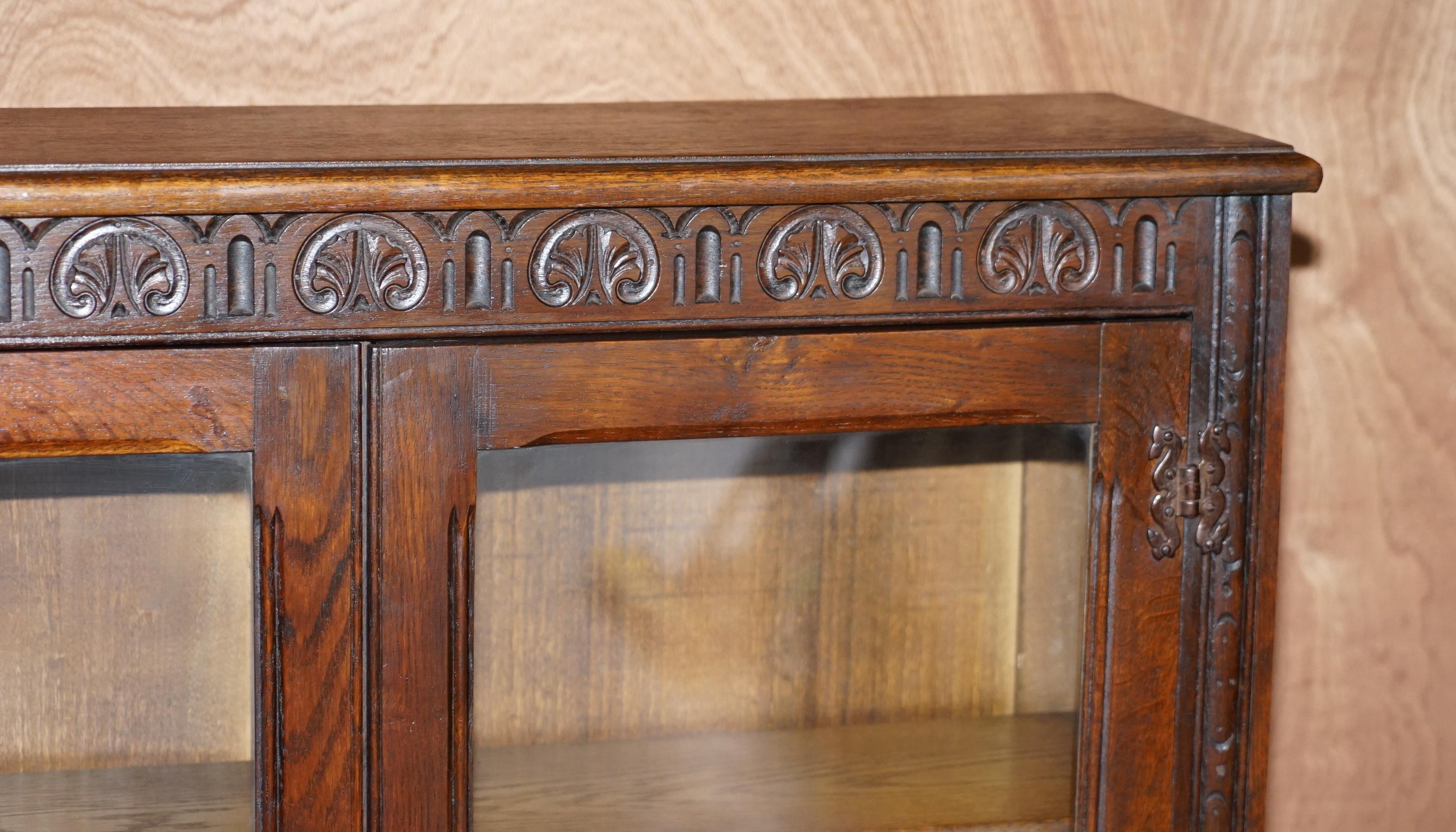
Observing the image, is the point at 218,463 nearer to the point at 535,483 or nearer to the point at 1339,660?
the point at 535,483

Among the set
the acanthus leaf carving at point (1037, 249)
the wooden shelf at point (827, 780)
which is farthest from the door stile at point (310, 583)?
the acanthus leaf carving at point (1037, 249)

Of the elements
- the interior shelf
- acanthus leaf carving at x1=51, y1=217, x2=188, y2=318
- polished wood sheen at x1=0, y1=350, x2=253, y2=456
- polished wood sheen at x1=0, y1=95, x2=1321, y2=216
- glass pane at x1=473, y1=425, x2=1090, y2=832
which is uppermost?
polished wood sheen at x1=0, y1=95, x2=1321, y2=216

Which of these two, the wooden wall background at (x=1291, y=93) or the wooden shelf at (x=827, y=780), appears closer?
the wooden shelf at (x=827, y=780)

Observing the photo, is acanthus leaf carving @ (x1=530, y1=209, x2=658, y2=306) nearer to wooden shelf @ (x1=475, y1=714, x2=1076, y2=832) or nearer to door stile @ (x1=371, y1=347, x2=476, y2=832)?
door stile @ (x1=371, y1=347, x2=476, y2=832)

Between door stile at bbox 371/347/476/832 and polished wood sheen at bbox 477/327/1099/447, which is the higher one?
polished wood sheen at bbox 477/327/1099/447

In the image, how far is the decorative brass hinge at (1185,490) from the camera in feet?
2.58

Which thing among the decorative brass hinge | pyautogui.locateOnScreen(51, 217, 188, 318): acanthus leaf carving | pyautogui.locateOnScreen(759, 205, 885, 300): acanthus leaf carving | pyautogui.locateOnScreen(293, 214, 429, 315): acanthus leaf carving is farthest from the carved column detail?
pyautogui.locateOnScreen(51, 217, 188, 318): acanthus leaf carving

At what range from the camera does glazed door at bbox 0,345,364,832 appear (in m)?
0.69

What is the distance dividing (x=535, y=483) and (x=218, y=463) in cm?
14

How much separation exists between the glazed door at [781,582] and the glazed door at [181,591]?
3 cm

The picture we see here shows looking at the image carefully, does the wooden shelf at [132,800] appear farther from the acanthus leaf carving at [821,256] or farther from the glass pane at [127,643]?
the acanthus leaf carving at [821,256]

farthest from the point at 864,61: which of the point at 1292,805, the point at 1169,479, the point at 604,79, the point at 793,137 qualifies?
the point at 1292,805

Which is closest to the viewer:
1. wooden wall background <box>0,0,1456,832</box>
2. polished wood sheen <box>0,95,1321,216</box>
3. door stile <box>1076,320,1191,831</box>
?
polished wood sheen <box>0,95,1321,216</box>

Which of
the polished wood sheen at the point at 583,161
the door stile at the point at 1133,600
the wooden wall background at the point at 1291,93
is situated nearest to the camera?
the polished wood sheen at the point at 583,161
